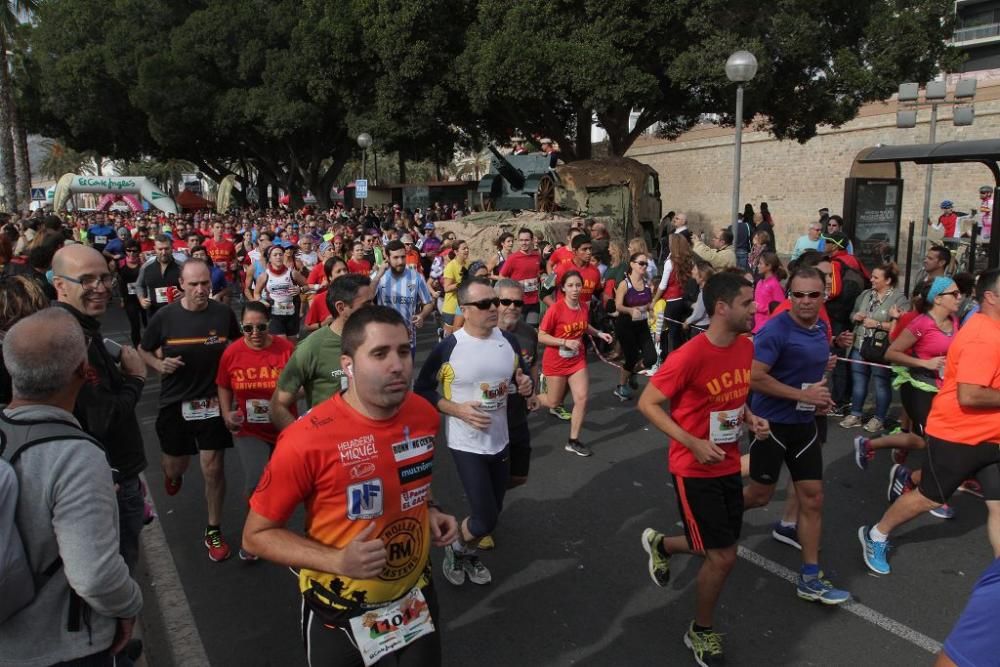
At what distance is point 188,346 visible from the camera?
495 centimetres

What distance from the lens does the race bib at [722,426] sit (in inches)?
143

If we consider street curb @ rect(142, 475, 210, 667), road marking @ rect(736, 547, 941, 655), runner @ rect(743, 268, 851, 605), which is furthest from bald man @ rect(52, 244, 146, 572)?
road marking @ rect(736, 547, 941, 655)

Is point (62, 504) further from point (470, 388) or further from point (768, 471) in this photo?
point (768, 471)

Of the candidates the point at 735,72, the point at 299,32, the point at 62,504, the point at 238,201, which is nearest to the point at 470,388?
the point at 62,504

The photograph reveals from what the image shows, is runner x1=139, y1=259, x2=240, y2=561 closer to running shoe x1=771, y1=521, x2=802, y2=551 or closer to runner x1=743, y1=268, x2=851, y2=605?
runner x1=743, y1=268, x2=851, y2=605

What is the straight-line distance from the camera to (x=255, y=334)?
4.66 m

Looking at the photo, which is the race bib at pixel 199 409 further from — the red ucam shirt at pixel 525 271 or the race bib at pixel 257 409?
the red ucam shirt at pixel 525 271

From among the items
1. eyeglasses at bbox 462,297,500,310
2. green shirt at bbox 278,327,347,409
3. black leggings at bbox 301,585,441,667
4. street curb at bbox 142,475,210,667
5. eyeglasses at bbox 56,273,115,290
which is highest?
eyeglasses at bbox 56,273,115,290

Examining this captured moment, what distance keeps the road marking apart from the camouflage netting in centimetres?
1069

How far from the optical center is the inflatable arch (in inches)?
1519

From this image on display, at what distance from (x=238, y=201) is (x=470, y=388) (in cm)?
5065

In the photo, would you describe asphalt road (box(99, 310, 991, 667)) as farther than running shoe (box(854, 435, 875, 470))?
No

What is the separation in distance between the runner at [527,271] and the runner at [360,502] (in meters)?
7.28

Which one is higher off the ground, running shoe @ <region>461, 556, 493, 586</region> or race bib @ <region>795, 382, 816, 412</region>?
race bib @ <region>795, 382, 816, 412</region>
